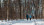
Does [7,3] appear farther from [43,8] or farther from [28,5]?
[43,8]

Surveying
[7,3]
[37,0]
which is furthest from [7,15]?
[37,0]

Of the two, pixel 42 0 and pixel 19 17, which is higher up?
pixel 42 0

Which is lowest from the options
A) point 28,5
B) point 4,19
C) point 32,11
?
point 4,19

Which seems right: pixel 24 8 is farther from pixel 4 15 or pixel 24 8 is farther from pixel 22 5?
pixel 4 15

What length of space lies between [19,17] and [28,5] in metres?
0.51

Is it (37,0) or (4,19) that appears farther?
(37,0)

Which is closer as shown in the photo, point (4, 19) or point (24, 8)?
point (4, 19)

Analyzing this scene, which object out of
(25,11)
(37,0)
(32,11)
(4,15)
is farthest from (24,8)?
(4,15)

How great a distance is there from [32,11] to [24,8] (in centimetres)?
29

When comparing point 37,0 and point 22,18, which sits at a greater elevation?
point 37,0

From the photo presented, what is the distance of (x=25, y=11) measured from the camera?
2.94 m

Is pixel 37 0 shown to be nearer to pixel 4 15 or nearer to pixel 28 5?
pixel 28 5

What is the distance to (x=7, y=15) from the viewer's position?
288cm

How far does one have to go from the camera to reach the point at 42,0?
9.62ft
